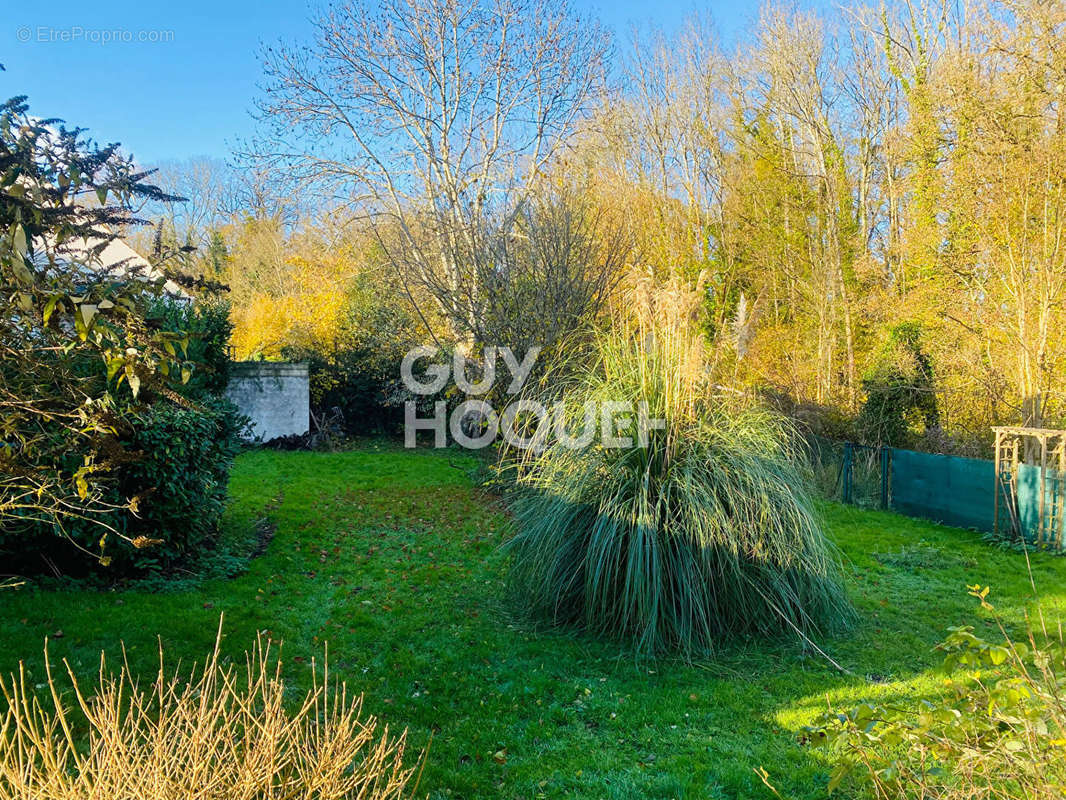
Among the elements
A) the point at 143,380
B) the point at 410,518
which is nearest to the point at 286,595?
the point at 410,518

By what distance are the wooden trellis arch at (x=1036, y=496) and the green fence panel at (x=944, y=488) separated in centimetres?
17

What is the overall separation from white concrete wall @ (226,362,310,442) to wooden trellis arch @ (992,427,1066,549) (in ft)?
42.3

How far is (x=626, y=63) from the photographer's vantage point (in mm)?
17297

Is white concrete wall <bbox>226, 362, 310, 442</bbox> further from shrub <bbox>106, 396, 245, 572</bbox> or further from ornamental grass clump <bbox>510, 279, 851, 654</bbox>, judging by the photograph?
ornamental grass clump <bbox>510, 279, 851, 654</bbox>

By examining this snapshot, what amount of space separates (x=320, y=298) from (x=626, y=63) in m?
10.0

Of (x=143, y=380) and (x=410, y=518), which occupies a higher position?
(x=143, y=380)

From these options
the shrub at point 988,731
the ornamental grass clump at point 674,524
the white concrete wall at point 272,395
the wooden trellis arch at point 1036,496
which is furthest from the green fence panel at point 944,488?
the white concrete wall at point 272,395

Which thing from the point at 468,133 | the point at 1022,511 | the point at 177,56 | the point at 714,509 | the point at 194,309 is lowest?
the point at 1022,511

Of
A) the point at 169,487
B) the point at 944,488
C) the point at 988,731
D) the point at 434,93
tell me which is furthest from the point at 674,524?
the point at 434,93

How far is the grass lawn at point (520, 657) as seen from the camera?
293 cm

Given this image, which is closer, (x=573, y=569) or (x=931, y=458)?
(x=573, y=569)

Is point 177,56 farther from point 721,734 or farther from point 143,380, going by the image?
point 721,734

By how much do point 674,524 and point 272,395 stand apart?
41.2ft

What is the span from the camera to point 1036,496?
7.43m
